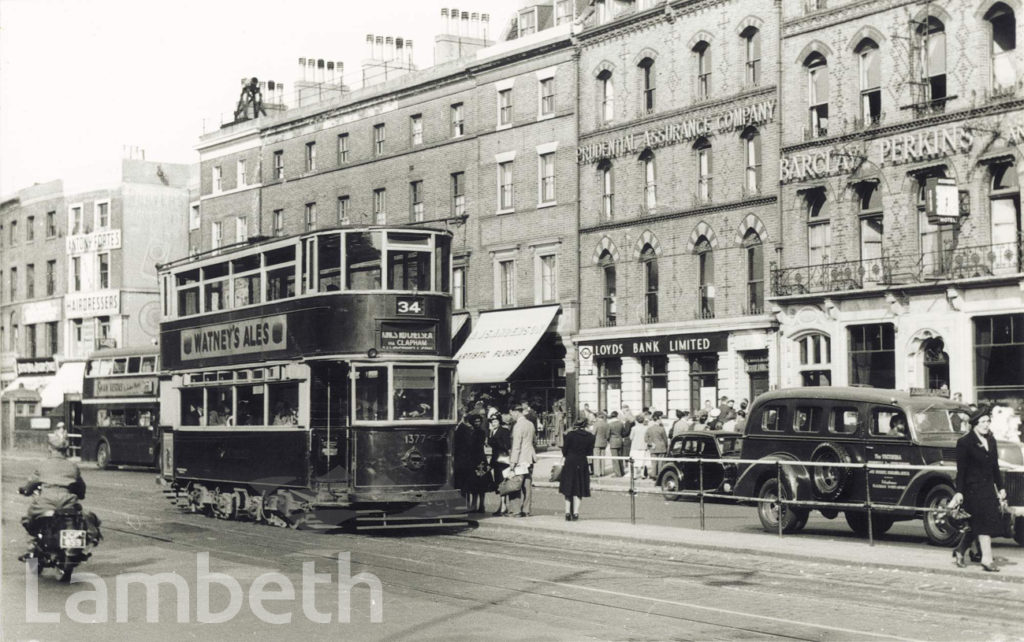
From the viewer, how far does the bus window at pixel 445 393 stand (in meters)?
22.0

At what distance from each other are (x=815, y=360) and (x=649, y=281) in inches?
285

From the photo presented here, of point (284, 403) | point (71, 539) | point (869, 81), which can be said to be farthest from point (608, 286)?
point (71, 539)

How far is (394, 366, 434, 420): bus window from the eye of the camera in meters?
21.6

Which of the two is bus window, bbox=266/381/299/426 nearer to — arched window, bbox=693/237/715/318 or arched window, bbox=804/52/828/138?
arched window, bbox=693/237/715/318

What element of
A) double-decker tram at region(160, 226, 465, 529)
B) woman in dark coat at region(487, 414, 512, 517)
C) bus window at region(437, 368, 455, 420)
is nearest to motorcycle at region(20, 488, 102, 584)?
double-decker tram at region(160, 226, 465, 529)

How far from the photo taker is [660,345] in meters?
42.3

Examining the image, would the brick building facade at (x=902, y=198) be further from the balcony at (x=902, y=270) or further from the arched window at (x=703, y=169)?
the arched window at (x=703, y=169)

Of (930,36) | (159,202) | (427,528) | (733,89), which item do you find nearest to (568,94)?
(733,89)

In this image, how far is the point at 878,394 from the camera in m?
20.5

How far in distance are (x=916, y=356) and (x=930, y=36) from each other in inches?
326

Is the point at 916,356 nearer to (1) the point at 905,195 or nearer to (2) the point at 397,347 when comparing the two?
(1) the point at 905,195

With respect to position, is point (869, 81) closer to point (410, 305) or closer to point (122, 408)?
point (410, 305)

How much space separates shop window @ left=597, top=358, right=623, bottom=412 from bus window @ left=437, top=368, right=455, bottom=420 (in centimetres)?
2222

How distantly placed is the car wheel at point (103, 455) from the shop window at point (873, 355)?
2599 cm
